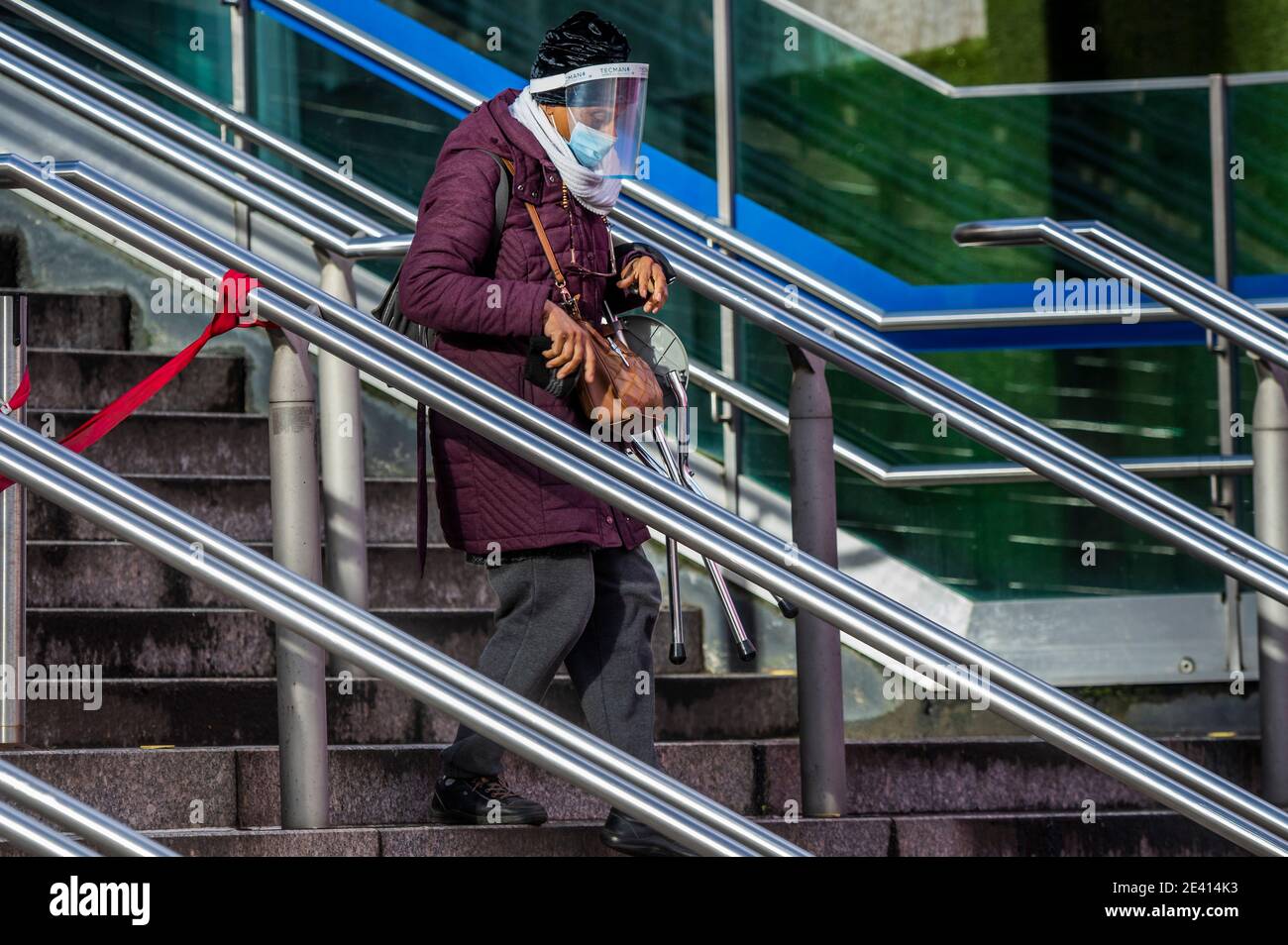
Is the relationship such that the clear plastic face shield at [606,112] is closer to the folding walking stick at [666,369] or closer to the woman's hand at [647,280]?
the woman's hand at [647,280]

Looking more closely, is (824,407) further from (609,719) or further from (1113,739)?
(1113,739)

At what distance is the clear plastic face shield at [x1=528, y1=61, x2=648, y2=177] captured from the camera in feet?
11.7

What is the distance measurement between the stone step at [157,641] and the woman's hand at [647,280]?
1.09 meters

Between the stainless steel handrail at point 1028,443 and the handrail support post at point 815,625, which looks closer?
the stainless steel handrail at point 1028,443

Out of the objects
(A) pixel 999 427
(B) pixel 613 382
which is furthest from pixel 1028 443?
(B) pixel 613 382

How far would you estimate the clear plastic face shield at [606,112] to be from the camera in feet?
11.7

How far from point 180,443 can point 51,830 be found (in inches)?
107

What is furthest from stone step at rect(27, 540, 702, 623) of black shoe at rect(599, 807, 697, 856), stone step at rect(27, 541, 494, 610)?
black shoe at rect(599, 807, 697, 856)

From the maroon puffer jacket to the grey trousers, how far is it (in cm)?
7

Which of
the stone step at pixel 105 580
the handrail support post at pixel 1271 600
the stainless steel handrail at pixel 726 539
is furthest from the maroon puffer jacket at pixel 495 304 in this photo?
the handrail support post at pixel 1271 600

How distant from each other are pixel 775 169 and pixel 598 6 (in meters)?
0.75

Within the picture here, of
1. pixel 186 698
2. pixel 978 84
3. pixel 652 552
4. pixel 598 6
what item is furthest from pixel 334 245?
pixel 978 84

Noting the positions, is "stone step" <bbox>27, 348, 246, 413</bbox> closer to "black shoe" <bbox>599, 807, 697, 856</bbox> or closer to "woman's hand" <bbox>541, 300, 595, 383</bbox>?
"woman's hand" <bbox>541, 300, 595, 383</bbox>

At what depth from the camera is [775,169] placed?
580 centimetres
